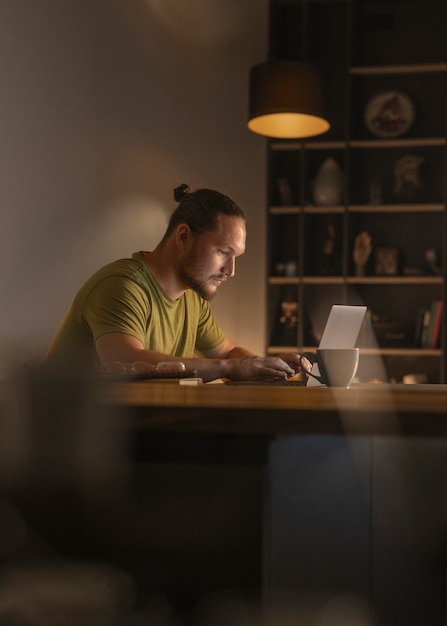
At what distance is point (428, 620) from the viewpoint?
932 millimetres

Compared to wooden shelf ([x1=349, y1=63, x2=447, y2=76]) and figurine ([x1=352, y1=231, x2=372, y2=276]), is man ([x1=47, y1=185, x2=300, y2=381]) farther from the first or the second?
wooden shelf ([x1=349, y1=63, x2=447, y2=76])

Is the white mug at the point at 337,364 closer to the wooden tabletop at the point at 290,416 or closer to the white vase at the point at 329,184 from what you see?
the wooden tabletop at the point at 290,416

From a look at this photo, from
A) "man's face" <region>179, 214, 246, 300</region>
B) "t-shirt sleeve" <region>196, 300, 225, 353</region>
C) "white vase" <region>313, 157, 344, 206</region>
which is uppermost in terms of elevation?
"white vase" <region>313, 157, 344, 206</region>

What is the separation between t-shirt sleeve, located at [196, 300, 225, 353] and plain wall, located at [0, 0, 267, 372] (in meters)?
0.61

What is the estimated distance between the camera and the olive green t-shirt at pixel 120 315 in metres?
2.30

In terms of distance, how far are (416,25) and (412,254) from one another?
5.17ft

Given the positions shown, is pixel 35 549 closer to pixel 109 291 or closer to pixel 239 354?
pixel 109 291

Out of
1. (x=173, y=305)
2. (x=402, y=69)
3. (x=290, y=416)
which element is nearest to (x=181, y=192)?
(x=173, y=305)

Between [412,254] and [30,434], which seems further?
[412,254]

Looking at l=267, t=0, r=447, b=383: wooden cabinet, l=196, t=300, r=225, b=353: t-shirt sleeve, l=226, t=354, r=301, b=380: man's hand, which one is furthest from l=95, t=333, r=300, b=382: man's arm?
l=267, t=0, r=447, b=383: wooden cabinet

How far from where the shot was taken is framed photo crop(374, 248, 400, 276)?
5441 mm

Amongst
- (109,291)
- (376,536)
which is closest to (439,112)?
(109,291)

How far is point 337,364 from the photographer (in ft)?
5.70

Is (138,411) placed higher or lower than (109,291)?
lower
